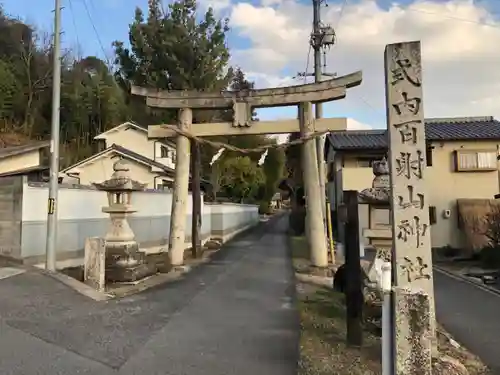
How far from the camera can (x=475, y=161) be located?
23562 millimetres

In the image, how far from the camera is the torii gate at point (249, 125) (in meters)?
14.5

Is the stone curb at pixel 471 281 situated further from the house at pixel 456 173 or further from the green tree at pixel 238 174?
the green tree at pixel 238 174

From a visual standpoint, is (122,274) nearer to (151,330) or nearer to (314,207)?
(151,330)

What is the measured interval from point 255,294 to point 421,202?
5.59 meters

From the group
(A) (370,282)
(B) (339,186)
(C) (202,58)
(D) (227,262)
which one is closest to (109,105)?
(C) (202,58)

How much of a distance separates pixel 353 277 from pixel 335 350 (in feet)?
3.41

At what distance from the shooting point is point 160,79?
37781 mm

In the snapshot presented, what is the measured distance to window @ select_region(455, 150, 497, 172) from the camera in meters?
23.5

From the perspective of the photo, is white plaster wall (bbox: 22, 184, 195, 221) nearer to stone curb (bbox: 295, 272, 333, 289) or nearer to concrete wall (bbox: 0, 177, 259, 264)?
concrete wall (bbox: 0, 177, 259, 264)

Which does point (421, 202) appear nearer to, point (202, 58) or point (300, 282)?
point (300, 282)

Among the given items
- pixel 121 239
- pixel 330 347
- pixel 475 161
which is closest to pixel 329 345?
pixel 330 347

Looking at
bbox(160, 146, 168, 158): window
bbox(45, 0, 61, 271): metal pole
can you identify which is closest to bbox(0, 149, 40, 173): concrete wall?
bbox(45, 0, 61, 271): metal pole

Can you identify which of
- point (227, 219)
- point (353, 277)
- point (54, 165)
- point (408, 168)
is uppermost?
point (54, 165)

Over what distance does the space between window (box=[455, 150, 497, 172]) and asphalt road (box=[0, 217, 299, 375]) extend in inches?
607
